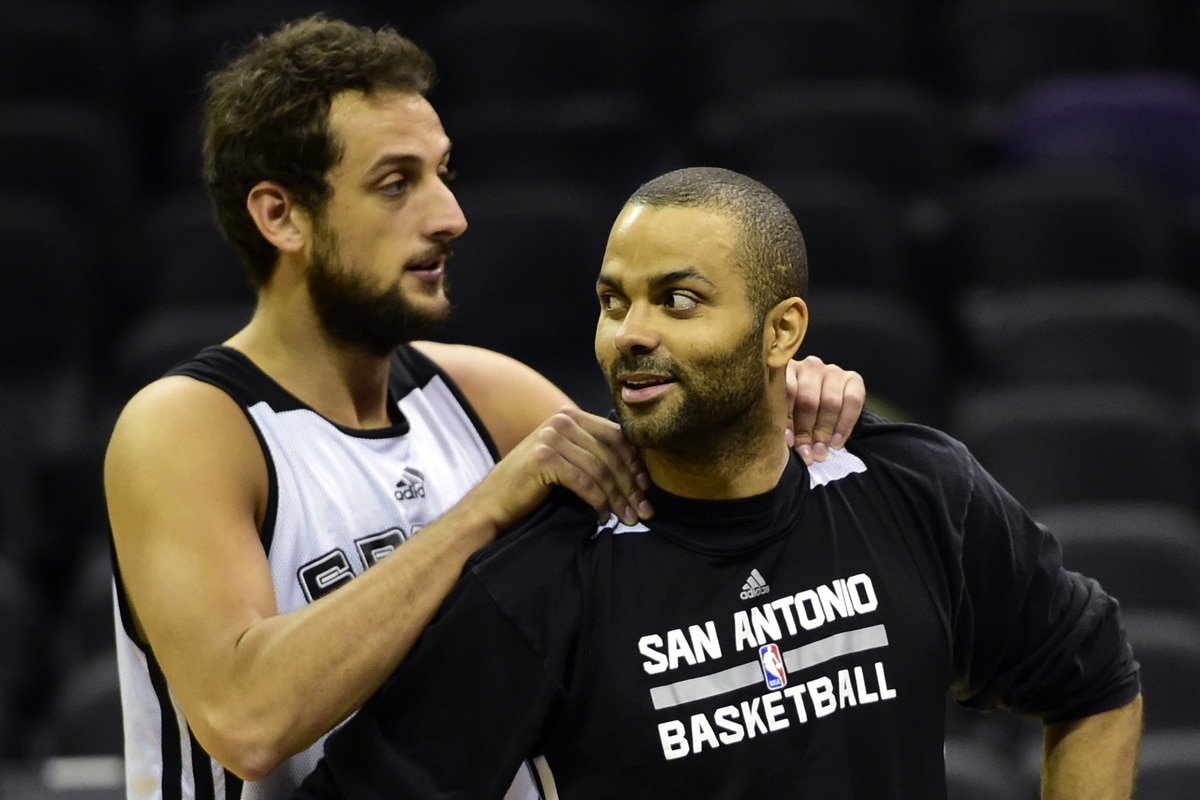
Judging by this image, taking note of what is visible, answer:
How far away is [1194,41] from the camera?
729 centimetres

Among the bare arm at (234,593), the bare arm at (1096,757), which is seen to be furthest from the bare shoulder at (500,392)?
the bare arm at (1096,757)

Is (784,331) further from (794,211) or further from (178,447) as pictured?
(794,211)

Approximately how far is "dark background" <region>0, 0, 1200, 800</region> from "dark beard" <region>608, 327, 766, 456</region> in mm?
2183

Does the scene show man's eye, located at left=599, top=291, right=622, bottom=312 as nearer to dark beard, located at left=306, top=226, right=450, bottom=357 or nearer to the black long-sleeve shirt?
the black long-sleeve shirt

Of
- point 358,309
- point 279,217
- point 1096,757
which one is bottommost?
point 1096,757

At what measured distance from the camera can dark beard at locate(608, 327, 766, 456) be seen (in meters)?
2.19

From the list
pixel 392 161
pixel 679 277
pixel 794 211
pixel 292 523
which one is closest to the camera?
pixel 679 277

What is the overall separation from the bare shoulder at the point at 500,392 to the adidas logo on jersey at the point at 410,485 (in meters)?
0.23

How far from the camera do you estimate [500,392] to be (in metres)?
3.06

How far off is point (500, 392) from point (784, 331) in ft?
2.91

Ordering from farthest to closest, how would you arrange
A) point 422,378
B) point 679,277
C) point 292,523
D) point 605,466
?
point 422,378, point 292,523, point 605,466, point 679,277

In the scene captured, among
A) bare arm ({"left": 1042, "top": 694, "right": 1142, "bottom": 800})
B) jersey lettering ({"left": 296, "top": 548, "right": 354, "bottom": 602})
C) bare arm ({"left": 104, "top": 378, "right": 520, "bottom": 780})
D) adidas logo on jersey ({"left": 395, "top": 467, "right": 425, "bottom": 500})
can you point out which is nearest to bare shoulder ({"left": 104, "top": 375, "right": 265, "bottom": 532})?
bare arm ({"left": 104, "top": 378, "right": 520, "bottom": 780})

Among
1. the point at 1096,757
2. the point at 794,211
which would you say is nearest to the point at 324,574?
the point at 1096,757

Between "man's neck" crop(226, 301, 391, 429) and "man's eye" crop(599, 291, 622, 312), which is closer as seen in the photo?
"man's eye" crop(599, 291, 622, 312)
